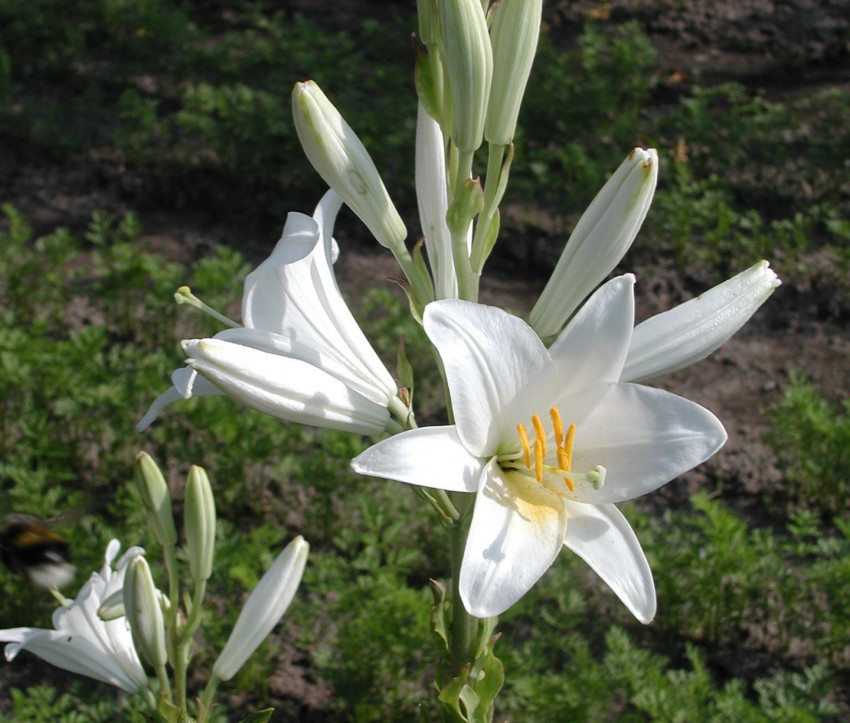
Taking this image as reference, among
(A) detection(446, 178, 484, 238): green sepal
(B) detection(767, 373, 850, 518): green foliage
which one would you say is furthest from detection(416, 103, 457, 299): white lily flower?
(B) detection(767, 373, 850, 518): green foliage

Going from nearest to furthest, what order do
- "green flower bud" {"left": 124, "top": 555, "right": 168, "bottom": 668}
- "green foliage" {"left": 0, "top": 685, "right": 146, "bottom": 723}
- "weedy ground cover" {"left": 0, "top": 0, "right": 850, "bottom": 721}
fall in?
"green flower bud" {"left": 124, "top": 555, "right": 168, "bottom": 668} < "green foliage" {"left": 0, "top": 685, "right": 146, "bottom": 723} < "weedy ground cover" {"left": 0, "top": 0, "right": 850, "bottom": 721}

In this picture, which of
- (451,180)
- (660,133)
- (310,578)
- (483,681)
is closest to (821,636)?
(310,578)

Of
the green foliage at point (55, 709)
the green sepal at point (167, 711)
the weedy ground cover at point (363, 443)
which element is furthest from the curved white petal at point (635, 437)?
the green foliage at point (55, 709)

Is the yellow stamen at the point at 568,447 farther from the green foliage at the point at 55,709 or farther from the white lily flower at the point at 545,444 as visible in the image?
the green foliage at the point at 55,709

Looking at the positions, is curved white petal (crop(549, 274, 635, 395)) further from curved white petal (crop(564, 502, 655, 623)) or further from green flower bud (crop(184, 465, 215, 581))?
green flower bud (crop(184, 465, 215, 581))

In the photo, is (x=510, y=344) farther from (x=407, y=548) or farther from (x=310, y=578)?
(x=407, y=548)

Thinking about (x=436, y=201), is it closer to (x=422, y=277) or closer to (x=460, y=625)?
(x=422, y=277)
